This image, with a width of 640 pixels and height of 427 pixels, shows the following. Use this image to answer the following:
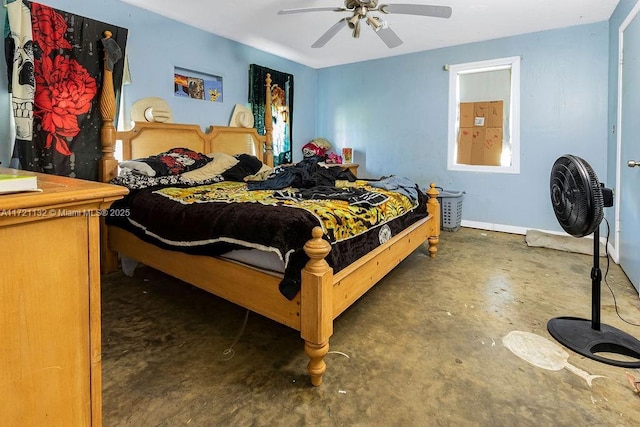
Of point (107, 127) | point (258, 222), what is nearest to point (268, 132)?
point (107, 127)

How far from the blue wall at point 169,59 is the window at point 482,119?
95.8 inches

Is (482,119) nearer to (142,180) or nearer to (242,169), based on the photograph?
(242,169)

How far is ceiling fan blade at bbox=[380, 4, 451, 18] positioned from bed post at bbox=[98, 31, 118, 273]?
7.09ft

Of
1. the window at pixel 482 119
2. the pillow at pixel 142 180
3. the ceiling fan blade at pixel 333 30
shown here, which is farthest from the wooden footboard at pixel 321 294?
the window at pixel 482 119

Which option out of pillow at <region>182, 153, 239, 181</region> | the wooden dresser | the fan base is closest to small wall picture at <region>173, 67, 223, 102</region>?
pillow at <region>182, 153, 239, 181</region>

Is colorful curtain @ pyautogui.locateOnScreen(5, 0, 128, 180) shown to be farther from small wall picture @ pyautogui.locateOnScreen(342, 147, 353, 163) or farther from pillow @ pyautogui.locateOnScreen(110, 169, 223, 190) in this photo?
small wall picture @ pyautogui.locateOnScreen(342, 147, 353, 163)

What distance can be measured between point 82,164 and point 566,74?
4652mm

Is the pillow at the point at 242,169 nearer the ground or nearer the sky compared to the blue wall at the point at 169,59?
nearer the ground

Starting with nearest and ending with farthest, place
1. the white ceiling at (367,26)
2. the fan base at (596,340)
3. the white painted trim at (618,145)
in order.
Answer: the fan base at (596,340) → the white painted trim at (618,145) → the white ceiling at (367,26)

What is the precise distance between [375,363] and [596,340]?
115cm

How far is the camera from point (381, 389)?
59.0 inches

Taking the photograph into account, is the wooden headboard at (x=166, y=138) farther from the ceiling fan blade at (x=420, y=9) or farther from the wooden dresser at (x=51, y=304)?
the wooden dresser at (x=51, y=304)

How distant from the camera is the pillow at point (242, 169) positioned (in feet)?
10.8

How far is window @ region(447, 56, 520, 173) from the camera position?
4.18 m
